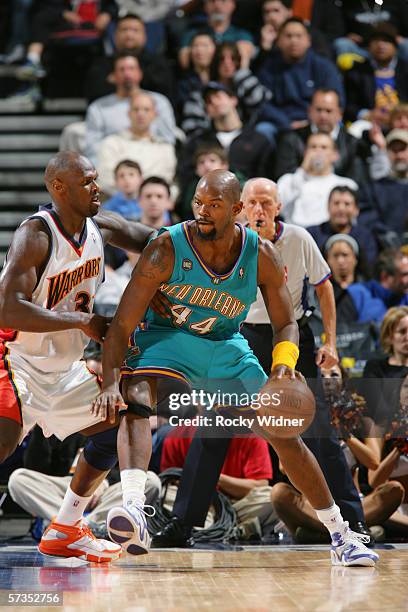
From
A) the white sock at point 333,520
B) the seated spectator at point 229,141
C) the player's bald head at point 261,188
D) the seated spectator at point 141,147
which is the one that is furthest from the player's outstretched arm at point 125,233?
the seated spectator at point 141,147

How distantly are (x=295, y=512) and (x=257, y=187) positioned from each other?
1609 millimetres

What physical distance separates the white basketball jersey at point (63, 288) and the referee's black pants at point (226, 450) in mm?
910

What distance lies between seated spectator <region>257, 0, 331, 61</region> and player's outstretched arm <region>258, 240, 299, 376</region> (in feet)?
18.9

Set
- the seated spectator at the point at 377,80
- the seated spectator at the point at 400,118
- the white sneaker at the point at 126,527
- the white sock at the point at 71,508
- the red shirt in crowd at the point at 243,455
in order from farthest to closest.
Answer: the seated spectator at the point at 377,80
the seated spectator at the point at 400,118
the red shirt in crowd at the point at 243,455
the white sock at the point at 71,508
the white sneaker at the point at 126,527

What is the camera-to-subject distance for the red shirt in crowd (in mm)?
5531

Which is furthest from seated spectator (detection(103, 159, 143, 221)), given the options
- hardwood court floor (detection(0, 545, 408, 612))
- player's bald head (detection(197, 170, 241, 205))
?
player's bald head (detection(197, 170, 241, 205))

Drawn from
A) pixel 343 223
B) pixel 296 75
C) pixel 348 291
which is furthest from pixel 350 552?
pixel 296 75

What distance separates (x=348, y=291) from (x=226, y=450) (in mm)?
2270

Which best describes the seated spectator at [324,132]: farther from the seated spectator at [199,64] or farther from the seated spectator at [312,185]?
the seated spectator at [199,64]

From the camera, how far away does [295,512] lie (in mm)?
5047

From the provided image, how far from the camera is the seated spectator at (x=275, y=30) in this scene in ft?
31.0

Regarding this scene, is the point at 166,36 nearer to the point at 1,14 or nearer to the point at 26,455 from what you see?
the point at 1,14

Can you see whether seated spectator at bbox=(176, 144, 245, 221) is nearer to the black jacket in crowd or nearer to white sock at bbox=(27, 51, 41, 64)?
the black jacket in crowd

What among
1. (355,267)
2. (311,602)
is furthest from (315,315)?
(311,602)
